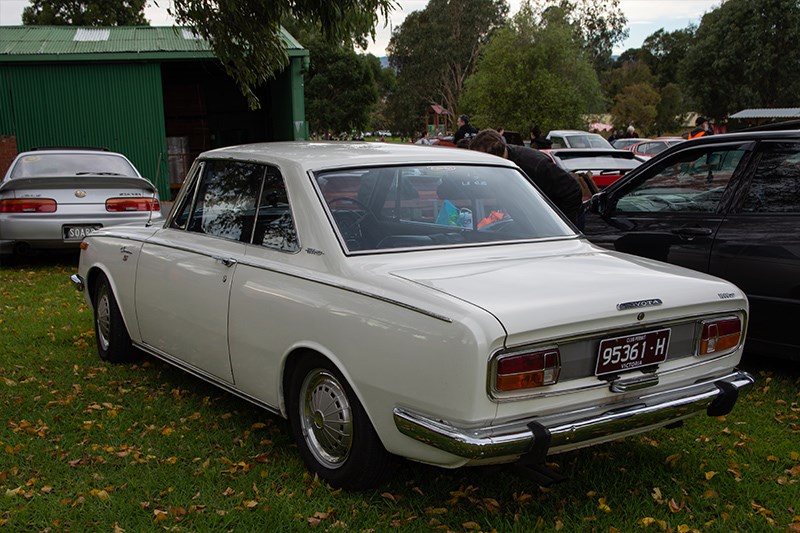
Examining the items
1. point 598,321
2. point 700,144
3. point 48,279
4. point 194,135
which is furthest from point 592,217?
point 194,135

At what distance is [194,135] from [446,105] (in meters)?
48.1

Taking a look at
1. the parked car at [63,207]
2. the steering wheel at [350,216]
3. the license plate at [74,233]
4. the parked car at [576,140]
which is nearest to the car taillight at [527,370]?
the steering wheel at [350,216]

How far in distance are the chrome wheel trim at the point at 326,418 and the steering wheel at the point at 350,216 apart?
670mm

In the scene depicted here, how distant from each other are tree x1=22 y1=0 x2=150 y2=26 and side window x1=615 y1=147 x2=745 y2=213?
148 ft

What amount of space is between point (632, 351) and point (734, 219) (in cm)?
234

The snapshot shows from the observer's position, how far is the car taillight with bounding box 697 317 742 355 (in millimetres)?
3531

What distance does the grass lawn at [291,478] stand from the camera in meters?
3.43

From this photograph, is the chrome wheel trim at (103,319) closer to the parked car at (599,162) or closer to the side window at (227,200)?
the side window at (227,200)

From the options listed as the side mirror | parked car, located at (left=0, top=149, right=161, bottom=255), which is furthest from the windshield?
parked car, located at (left=0, top=149, right=161, bottom=255)

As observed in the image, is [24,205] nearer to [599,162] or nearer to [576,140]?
[599,162]

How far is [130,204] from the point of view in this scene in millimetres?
9836

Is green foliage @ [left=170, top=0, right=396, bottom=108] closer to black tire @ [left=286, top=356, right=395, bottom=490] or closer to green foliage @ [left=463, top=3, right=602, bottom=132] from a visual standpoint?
black tire @ [left=286, top=356, right=395, bottom=490]

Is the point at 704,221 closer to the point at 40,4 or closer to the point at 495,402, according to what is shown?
the point at 495,402

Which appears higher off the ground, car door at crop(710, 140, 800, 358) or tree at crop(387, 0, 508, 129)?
tree at crop(387, 0, 508, 129)
